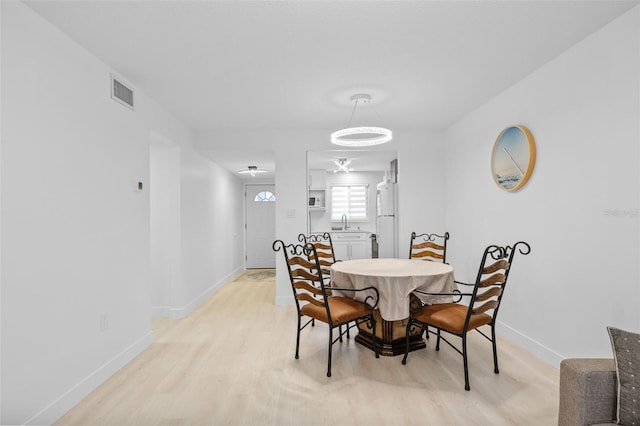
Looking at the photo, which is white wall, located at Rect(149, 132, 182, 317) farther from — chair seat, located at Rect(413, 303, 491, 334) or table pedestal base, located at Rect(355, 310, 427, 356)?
chair seat, located at Rect(413, 303, 491, 334)

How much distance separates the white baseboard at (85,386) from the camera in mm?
2031

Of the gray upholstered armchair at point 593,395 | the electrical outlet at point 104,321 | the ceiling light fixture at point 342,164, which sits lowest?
the electrical outlet at point 104,321

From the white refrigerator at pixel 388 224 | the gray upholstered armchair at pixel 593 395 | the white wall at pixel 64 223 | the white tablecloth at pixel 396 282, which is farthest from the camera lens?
the white refrigerator at pixel 388 224

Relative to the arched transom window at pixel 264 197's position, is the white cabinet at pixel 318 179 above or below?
above

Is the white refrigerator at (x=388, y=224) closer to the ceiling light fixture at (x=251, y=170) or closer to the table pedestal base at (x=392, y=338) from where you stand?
the table pedestal base at (x=392, y=338)

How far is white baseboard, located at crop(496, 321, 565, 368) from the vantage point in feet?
9.01

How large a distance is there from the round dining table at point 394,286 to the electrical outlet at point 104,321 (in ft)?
6.03

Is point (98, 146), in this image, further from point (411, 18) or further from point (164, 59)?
point (411, 18)

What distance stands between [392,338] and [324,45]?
242cm

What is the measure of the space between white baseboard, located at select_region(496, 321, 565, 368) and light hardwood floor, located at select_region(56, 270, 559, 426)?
0.24 feet

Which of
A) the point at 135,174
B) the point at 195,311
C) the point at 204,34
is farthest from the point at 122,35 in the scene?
the point at 195,311

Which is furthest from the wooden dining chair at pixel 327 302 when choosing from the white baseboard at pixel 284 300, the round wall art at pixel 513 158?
the white baseboard at pixel 284 300

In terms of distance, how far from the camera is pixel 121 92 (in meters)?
2.95

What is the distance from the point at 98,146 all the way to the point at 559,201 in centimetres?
356
